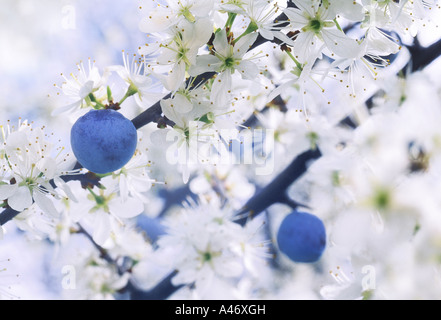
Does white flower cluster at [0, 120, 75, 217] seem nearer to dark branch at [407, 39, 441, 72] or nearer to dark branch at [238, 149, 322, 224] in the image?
dark branch at [238, 149, 322, 224]

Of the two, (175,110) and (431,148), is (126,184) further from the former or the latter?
(431,148)

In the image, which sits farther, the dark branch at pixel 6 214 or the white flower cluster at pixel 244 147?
the dark branch at pixel 6 214

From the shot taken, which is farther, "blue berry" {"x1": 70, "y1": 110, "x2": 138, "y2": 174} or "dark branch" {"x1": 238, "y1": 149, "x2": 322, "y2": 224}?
"dark branch" {"x1": 238, "y1": 149, "x2": 322, "y2": 224}

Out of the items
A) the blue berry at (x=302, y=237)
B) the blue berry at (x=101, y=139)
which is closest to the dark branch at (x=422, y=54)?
the blue berry at (x=302, y=237)

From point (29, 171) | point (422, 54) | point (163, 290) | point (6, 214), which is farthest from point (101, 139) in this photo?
point (422, 54)

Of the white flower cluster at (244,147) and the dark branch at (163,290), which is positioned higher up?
the white flower cluster at (244,147)

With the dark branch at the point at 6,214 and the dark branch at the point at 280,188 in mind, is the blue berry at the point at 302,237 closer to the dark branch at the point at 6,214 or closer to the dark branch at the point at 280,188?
the dark branch at the point at 280,188

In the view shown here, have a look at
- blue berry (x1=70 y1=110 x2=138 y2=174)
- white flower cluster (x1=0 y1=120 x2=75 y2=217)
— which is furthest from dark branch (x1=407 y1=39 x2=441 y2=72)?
white flower cluster (x1=0 y1=120 x2=75 y2=217)
